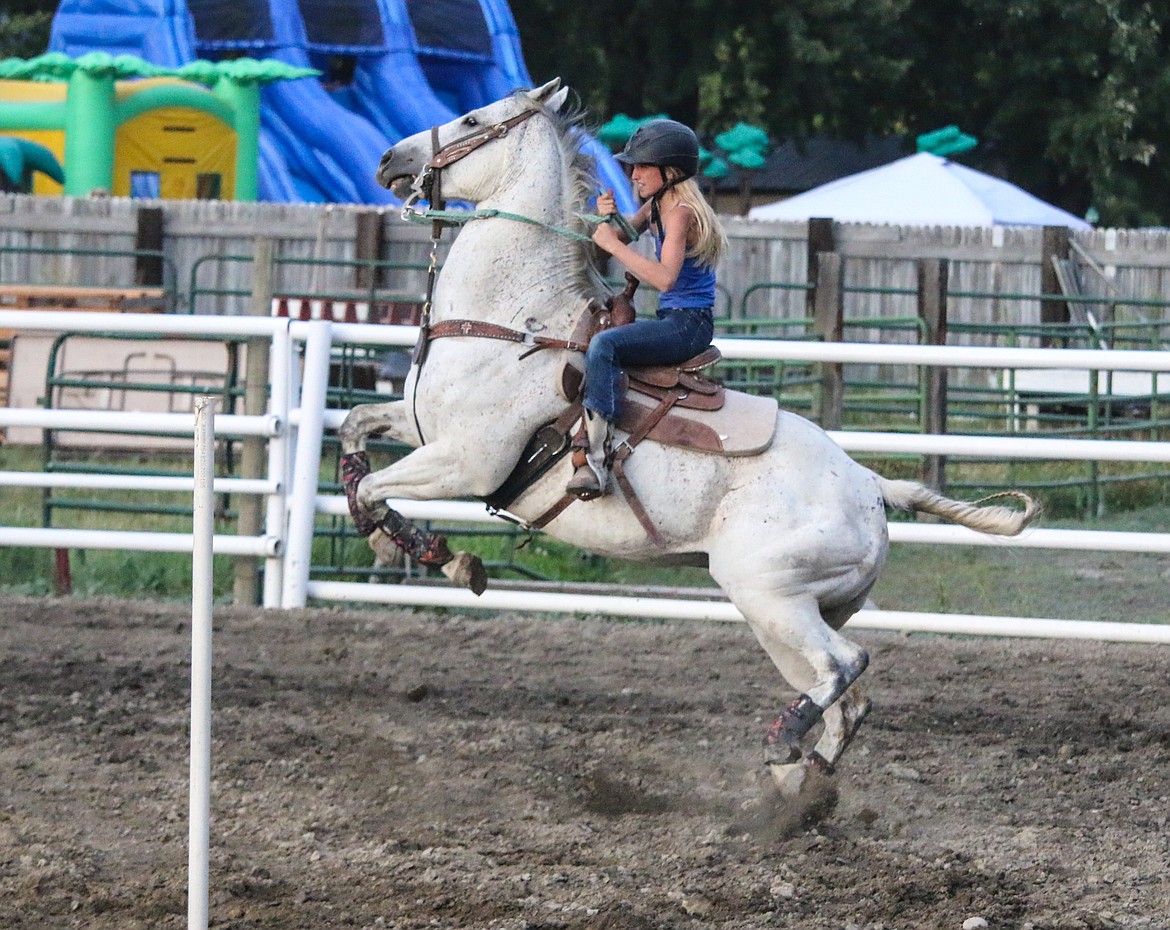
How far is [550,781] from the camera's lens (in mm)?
5203

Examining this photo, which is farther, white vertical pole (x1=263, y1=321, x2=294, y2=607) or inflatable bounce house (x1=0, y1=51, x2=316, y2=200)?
inflatable bounce house (x1=0, y1=51, x2=316, y2=200)

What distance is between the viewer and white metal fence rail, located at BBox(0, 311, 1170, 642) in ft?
23.1

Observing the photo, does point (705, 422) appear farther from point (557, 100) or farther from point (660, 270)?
point (557, 100)

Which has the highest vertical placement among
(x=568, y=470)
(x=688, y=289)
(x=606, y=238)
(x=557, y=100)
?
(x=557, y=100)

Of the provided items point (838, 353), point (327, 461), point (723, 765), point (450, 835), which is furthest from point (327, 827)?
point (327, 461)

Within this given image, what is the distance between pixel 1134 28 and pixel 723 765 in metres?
25.9

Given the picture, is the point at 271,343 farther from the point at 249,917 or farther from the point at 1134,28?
the point at 1134,28

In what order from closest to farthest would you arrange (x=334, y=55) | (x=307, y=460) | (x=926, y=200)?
(x=307, y=460) → (x=926, y=200) → (x=334, y=55)

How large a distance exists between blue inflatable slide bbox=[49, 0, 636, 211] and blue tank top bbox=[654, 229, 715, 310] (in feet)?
55.7

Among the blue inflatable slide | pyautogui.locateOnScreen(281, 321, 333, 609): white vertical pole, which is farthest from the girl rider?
the blue inflatable slide

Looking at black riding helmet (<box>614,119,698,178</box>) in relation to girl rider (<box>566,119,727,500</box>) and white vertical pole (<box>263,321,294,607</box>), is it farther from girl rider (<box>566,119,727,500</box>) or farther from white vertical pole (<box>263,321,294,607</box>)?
white vertical pole (<box>263,321,294,607</box>)

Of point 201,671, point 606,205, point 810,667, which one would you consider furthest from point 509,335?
point 201,671

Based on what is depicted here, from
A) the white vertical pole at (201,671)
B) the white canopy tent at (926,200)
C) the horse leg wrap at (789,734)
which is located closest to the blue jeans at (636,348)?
the horse leg wrap at (789,734)

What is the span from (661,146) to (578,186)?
54 centimetres
